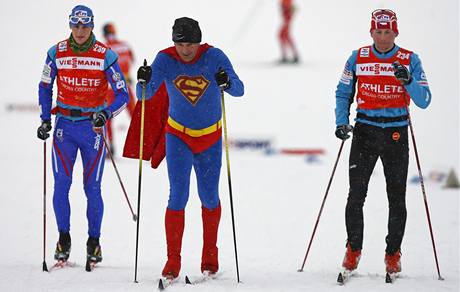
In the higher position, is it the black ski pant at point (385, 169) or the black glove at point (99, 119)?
the black glove at point (99, 119)

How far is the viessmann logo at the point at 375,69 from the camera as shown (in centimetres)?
631

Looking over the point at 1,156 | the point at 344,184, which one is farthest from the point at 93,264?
the point at 1,156

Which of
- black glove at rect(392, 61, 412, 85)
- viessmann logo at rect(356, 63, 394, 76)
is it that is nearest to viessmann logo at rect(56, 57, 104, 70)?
viessmann logo at rect(356, 63, 394, 76)

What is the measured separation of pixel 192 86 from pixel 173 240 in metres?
1.24

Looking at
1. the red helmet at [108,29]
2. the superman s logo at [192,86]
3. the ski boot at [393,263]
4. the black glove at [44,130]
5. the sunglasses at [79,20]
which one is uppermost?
the red helmet at [108,29]

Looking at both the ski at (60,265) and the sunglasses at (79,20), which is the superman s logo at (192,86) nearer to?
the sunglasses at (79,20)

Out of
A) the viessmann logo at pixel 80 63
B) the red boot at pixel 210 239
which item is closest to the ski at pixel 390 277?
Answer: the red boot at pixel 210 239

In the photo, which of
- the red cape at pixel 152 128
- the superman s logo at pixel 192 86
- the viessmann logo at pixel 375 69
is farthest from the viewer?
the red cape at pixel 152 128

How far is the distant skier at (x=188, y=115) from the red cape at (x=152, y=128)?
270mm

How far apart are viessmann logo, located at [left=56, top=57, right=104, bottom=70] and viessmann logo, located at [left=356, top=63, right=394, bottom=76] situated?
2197 millimetres

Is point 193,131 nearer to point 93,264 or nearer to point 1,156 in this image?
point 93,264

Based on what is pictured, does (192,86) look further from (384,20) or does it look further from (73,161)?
(384,20)

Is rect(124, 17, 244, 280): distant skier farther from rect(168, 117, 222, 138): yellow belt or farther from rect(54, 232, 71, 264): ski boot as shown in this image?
rect(54, 232, 71, 264): ski boot

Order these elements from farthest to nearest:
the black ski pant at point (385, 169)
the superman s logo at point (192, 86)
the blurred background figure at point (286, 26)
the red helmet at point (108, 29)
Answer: the blurred background figure at point (286, 26)
the red helmet at point (108, 29)
the black ski pant at point (385, 169)
the superman s logo at point (192, 86)
